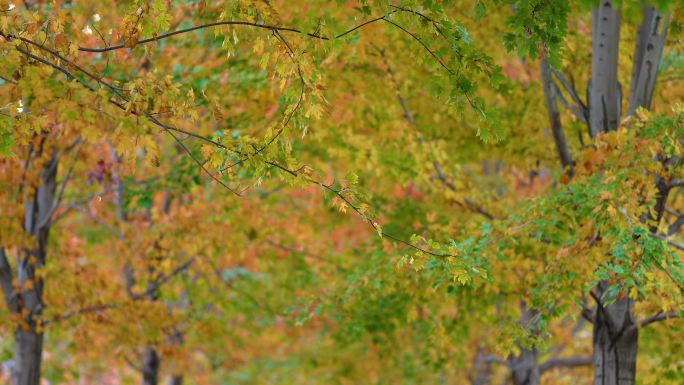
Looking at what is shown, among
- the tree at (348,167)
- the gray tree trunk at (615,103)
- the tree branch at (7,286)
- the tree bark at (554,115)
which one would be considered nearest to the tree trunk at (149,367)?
the tree at (348,167)

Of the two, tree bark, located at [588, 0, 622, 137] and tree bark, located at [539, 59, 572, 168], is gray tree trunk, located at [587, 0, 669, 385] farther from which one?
tree bark, located at [539, 59, 572, 168]

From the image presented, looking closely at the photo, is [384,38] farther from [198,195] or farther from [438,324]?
[198,195]

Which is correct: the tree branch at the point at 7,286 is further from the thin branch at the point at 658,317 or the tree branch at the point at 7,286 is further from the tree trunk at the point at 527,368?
the thin branch at the point at 658,317

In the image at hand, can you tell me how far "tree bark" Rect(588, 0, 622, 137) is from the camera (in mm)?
7801

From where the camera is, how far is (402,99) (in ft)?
32.1

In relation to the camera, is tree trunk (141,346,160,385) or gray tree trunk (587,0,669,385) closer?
gray tree trunk (587,0,669,385)

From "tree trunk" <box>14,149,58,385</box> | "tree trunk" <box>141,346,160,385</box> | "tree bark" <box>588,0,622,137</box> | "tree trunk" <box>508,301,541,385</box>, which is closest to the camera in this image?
"tree bark" <box>588,0,622,137</box>

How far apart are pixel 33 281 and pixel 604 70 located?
7310 mm

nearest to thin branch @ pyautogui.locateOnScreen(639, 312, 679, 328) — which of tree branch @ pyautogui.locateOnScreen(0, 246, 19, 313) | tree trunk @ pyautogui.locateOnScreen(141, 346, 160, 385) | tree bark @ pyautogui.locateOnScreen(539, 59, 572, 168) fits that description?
tree bark @ pyautogui.locateOnScreen(539, 59, 572, 168)

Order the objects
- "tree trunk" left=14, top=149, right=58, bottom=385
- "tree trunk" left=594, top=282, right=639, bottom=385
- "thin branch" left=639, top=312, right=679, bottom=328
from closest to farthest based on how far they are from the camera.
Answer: "thin branch" left=639, top=312, right=679, bottom=328 < "tree trunk" left=594, top=282, right=639, bottom=385 < "tree trunk" left=14, top=149, right=58, bottom=385

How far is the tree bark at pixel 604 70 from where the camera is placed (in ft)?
25.6

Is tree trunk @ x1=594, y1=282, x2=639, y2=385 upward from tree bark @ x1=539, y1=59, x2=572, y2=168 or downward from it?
downward

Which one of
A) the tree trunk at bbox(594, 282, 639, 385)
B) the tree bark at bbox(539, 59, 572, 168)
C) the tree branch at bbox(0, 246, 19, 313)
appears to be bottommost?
the tree trunk at bbox(594, 282, 639, 385)

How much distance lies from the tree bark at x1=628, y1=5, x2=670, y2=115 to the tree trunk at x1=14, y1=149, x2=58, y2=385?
7.09 metres
